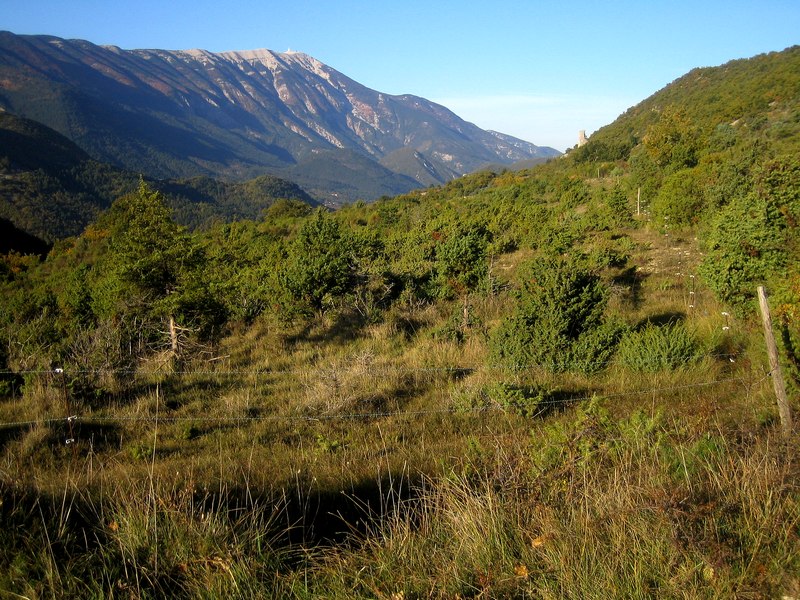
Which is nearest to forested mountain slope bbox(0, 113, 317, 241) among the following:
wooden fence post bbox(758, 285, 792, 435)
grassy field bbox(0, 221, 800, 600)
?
grassy field bbox(0, 221, 800, 600)

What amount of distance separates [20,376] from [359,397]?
4625 mm

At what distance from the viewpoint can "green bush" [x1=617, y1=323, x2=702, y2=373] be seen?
6.15m

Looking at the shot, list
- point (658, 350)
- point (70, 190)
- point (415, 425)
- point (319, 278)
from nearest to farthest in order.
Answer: point (415, 425), point (658, 350), point (319, 278), point (70, 190)

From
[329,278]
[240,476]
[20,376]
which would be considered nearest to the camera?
[240,476]

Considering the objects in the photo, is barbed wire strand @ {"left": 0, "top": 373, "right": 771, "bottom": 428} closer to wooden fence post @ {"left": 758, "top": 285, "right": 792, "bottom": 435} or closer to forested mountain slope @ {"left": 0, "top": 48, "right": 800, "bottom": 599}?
forested mountain slope @ {"left": 0, "top": 48, "right": 800, "bottom": 599}

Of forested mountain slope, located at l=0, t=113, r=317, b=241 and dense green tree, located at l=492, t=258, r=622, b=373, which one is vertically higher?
forested mountain slope, located at l=0, t=113, r=317, b=241

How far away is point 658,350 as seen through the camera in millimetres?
6227

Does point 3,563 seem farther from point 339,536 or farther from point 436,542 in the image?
point 436,542

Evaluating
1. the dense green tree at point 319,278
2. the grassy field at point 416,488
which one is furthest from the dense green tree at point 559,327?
the dense green tree at point 319,278

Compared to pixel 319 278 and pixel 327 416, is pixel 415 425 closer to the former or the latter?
pixel 327 416

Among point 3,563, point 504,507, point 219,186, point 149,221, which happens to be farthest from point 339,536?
point 219,186

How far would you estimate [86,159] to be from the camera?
115 meters

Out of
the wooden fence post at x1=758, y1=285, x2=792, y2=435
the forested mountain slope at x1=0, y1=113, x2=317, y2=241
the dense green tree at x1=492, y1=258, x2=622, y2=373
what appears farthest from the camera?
the forested mountain slope at x1=0, y1=113, x2=317, y2=241

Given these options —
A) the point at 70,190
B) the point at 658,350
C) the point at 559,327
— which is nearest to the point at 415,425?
the point at 559,327
